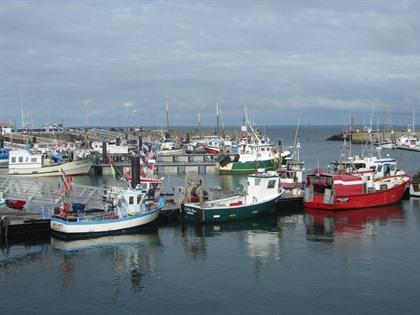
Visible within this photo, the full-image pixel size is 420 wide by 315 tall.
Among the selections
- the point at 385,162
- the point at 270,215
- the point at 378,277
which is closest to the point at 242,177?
the point at 385,162

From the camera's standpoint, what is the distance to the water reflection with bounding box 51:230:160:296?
90.4 feet

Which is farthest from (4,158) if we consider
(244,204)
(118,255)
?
(118,255)

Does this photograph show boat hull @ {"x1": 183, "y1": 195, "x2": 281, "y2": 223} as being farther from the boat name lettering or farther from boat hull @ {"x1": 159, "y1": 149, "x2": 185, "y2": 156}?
boat hull @ {"x1": 159, "y1": 149, "x2": 185, "y2": 156}

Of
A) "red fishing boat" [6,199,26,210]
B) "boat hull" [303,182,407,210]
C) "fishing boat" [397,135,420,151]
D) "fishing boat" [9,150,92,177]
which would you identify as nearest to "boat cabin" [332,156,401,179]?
"boat hull" [303,182,407,210]

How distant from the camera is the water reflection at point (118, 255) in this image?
27561 millimetres

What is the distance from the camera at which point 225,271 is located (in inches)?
1139

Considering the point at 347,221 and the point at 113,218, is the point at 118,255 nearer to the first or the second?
the point at 113,218

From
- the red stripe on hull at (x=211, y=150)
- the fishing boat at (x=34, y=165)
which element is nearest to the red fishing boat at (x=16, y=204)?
the fishing boat at (x=34, y=165)

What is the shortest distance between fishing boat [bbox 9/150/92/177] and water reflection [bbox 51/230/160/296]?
39132 mm

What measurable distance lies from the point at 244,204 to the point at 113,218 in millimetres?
10457

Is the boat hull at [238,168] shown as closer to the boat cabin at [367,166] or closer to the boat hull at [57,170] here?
the boat hull at [57,170]

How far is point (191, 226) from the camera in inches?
1569

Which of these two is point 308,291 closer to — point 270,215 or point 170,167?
point 270,215

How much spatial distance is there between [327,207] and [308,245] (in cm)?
1214
